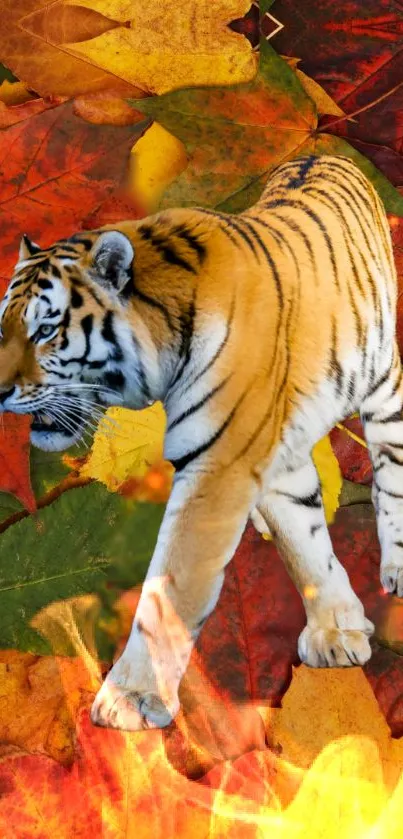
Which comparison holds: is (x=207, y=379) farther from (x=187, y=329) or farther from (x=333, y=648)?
(x=333, y=648)

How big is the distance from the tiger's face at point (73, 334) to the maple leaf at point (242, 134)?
6.7 inches

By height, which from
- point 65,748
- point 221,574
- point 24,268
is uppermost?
point 24,268

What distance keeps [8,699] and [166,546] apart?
0.17m

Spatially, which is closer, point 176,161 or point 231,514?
point 231,514

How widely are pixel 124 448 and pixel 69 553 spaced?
0.30 ft

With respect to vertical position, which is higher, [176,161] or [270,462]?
[176,161]

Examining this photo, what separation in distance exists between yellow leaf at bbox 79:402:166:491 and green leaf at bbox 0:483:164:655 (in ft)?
0.05

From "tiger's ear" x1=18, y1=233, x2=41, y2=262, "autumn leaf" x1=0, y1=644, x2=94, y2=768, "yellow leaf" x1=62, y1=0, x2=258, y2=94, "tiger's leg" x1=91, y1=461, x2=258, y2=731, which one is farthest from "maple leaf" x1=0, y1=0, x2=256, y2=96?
"autumn leaf" x1=0, y1=644, x2=94, y2=768

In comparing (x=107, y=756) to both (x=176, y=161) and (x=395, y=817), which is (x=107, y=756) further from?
(x=176, y=161)

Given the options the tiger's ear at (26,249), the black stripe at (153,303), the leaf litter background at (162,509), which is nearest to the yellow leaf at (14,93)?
the leaf litter background at (162,509)

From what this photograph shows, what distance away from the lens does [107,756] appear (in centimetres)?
65

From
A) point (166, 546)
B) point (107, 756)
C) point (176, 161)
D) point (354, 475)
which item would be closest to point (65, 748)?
point (107, 756)

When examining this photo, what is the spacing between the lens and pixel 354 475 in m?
0.76

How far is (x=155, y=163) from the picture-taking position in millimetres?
839
